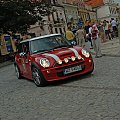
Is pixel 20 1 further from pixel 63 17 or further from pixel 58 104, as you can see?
pixel 63 17

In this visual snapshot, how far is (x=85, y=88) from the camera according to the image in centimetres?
841

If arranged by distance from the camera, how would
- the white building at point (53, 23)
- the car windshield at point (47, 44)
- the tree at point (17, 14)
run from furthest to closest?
the white building at point (53, 23) → the tree at point (17, 14) → the car windshield at point (47, 44)

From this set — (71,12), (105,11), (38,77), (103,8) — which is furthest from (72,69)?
(103,8)

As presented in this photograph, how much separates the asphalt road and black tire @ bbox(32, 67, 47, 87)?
16 centimetres

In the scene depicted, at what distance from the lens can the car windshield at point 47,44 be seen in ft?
35.0

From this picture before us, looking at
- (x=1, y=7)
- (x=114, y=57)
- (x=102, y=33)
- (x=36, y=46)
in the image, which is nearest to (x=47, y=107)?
(x=36, y=46)

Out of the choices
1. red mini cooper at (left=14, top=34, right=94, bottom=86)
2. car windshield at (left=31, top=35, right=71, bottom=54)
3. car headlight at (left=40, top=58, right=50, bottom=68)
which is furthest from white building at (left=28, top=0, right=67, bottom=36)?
car headlight at (left=40, top=58, right=50, bottom=68)

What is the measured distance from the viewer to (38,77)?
9906 mm

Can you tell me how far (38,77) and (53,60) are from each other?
76 cm

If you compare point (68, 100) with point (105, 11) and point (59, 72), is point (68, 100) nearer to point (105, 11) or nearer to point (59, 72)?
point (59, 72)

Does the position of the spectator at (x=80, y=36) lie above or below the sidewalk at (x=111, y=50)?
above

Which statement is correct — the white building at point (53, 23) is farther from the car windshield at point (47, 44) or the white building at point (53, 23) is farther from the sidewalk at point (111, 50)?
the car windshield at point (47, 44)

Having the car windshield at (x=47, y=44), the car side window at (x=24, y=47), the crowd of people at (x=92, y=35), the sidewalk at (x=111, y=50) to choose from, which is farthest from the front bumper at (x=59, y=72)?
the sidewalk at (x=111, y=50)

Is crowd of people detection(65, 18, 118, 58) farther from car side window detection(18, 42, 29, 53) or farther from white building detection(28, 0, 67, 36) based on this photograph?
white building detection(28, 0, 67, 36)
